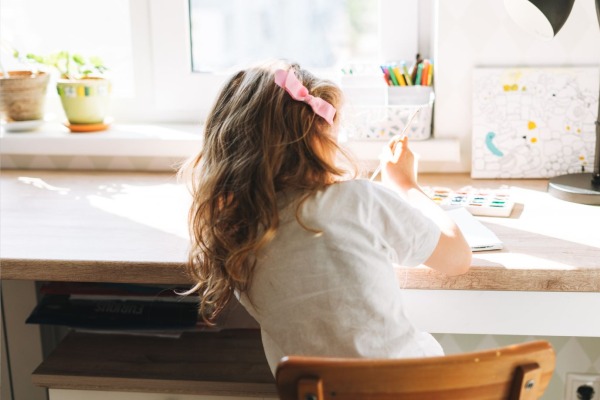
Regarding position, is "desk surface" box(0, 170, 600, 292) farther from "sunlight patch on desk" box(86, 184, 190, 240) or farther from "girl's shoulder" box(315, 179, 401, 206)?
"girl's shoulder" box(315, 179, 401, 206)

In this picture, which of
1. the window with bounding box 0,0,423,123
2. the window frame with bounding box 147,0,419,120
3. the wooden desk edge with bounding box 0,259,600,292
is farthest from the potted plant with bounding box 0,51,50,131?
the wooden desk edge with bounding box 0,259,600,292

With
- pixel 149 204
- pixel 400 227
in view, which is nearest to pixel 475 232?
pixel 400 227

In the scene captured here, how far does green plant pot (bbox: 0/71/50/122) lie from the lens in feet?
6.45

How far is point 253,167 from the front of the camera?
112cm

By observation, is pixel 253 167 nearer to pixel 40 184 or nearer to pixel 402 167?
pixel 402 167

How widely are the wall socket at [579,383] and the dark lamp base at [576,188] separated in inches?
18.6

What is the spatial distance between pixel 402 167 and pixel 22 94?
1.08 metres

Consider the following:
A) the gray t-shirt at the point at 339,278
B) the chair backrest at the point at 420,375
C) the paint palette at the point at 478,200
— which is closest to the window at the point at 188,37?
the paint palette at the point at 478,200

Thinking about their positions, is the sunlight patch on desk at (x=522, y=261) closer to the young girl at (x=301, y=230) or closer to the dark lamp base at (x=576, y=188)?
the young girl at (x=301, y=230)

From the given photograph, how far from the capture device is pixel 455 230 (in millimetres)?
1219

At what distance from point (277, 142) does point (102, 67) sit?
40.8 inches

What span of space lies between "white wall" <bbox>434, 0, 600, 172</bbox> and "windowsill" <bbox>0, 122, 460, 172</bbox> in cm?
16

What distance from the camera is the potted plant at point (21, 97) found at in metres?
1.97

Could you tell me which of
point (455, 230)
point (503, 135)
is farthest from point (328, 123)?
point (503, 135)
